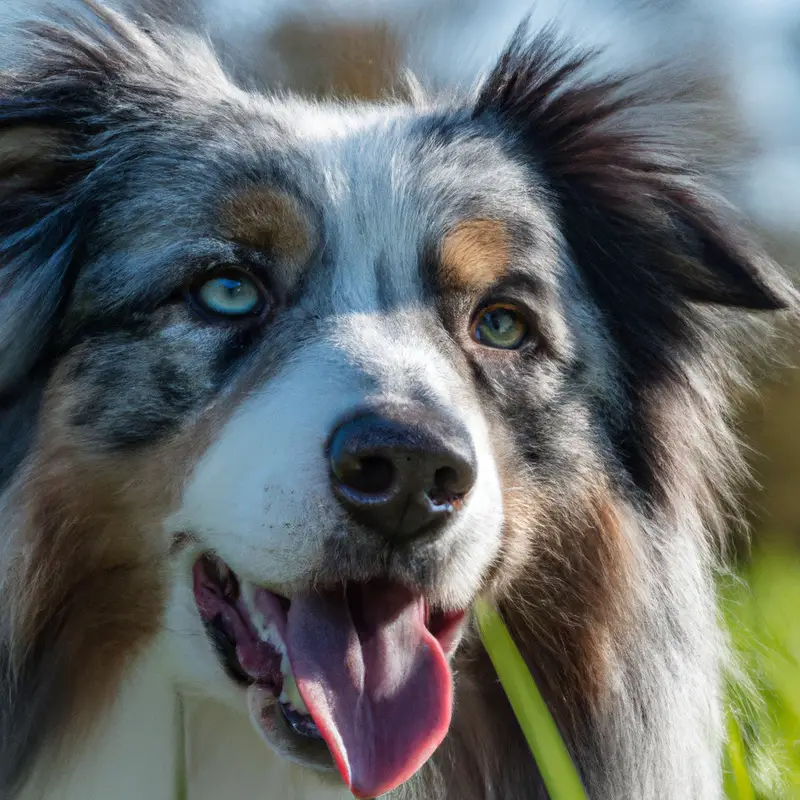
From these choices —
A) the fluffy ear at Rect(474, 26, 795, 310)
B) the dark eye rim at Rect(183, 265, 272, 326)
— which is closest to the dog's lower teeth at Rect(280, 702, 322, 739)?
Result: the dark eye rim at Rect(183, 265, 272, 326)

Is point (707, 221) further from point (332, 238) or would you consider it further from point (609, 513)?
point (332, 238)

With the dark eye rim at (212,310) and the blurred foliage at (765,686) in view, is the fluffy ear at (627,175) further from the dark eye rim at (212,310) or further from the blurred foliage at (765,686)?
the blurred foliage at (765,686)

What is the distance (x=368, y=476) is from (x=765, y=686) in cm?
203

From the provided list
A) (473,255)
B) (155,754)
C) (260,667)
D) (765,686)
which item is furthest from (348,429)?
(765,686)

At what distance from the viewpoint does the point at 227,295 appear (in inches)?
93.3

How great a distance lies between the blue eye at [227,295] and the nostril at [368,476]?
1.95 feet

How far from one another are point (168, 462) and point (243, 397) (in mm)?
227

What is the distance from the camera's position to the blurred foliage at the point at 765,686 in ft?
10.1

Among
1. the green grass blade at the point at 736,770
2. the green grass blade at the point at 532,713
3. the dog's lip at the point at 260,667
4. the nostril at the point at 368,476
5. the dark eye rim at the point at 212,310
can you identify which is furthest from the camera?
the green grass blade at the point at 736,770

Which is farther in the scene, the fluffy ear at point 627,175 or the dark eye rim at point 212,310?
the fluffy ear at point 627,175

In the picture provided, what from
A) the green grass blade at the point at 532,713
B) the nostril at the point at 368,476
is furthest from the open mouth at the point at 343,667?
the nostril at the point at 368,476

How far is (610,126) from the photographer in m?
2.96

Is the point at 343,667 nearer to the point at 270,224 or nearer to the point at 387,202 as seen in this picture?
the point at 270,224

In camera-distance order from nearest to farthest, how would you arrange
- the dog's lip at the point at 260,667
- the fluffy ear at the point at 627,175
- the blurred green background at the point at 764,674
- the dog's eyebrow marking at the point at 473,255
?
the dog's lip at the point at 260,667
the dog's eyebrow marking at the point at 473,255
the fluffy ear at the point at 627,175
the blurred green background at the point at 764,674
